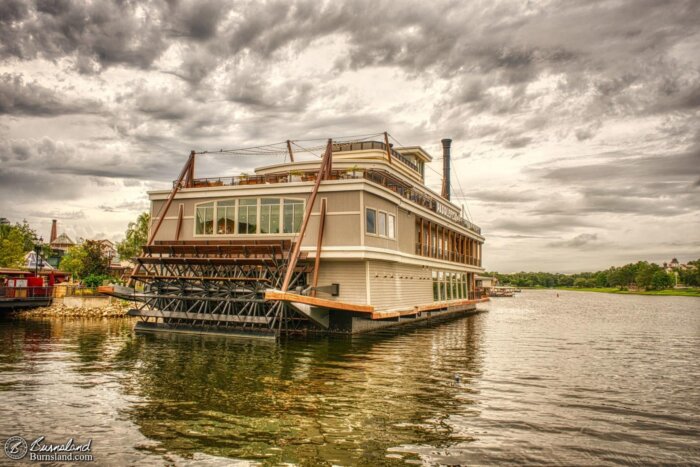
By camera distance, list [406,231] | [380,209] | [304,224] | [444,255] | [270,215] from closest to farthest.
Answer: [304,224]
[380,209]
[270,215]
[406,231]
[444,255]

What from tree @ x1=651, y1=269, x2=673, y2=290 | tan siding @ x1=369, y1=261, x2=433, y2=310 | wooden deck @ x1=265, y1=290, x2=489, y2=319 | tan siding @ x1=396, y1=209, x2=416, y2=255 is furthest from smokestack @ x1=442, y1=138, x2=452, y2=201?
tree @ x1=651, y1=269, x2=673, y2=290

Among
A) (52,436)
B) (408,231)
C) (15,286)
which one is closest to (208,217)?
(408,231)

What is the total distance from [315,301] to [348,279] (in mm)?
3628

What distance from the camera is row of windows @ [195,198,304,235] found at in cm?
2642

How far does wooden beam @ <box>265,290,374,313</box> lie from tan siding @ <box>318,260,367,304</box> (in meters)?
1.12

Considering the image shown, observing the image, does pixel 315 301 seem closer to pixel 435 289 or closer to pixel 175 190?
pixel 175 190

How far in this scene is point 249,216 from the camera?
27.4 m

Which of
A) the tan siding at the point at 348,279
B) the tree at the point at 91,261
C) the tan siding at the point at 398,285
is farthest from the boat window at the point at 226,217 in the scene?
the tree at the point at 91,261

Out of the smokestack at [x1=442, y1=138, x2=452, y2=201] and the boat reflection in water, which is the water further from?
the smokestack at [x1=442, y1=138, x2=452, y2=201]

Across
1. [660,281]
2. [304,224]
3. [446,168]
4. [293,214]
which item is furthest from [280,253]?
[660,281]

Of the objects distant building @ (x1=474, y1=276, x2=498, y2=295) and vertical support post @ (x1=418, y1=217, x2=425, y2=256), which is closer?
vertical support post @ (x1=418, y1=217, x2=425, y2=256)

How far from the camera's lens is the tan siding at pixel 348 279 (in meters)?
25.2

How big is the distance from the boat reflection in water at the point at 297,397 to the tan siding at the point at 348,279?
10.7 ft

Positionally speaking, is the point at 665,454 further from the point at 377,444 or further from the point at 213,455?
the point at 213,455
